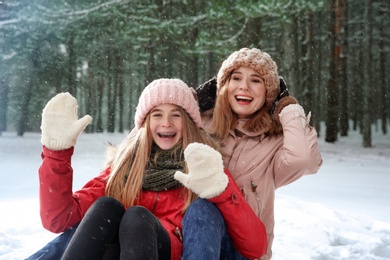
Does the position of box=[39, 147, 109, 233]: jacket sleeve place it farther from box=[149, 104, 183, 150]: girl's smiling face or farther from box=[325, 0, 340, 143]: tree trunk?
box=[325, 0, 340, 143]: tree trunk

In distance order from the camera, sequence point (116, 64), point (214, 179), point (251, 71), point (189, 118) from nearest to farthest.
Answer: point (214, 179), point (189, 118), point (251, 71), point (116, 64)

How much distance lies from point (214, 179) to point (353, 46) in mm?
23790

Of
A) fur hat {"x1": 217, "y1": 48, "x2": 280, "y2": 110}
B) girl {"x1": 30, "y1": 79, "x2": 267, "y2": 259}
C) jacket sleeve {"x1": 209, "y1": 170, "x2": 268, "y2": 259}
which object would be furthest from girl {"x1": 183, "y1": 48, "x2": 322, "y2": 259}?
girl {"x1": 30, "y1": 79, "x2": 267, "y2": 259}

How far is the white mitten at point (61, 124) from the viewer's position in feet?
6.83

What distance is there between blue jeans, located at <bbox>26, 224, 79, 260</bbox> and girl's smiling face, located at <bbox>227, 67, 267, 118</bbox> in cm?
129

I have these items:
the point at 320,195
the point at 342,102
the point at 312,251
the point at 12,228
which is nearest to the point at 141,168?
the point at 312,251

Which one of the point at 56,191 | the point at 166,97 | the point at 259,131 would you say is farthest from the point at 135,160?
the point at 259,131

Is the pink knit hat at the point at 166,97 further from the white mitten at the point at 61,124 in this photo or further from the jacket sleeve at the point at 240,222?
the jacket sleeve at the point at 240,222

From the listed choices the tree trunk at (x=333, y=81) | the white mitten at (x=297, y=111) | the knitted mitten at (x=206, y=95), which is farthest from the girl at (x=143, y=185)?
the tree trunk at (x=333, y=81)

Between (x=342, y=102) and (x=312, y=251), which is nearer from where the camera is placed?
(x=312, y=251)

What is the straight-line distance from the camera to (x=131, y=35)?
1234 centimetres

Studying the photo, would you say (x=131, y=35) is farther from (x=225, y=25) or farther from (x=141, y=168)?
(x=141, y=168)

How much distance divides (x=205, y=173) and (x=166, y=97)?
71 cm

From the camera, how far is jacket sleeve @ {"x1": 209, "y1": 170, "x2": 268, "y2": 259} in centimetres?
219
